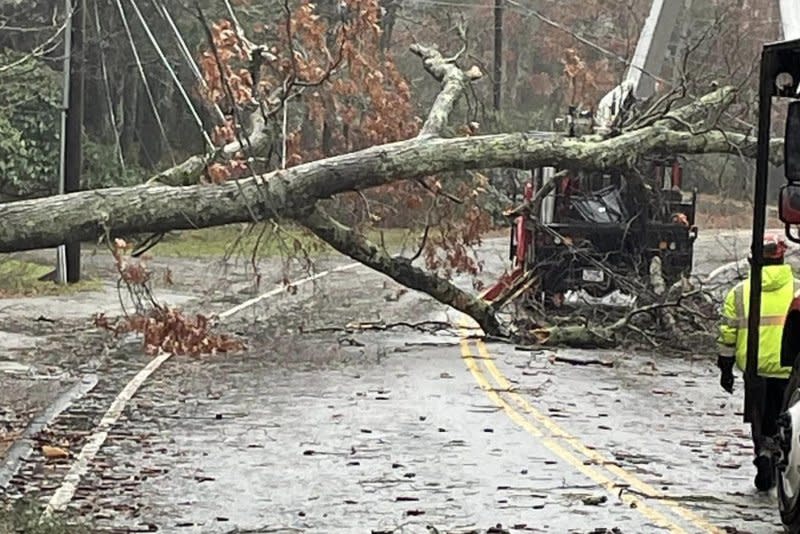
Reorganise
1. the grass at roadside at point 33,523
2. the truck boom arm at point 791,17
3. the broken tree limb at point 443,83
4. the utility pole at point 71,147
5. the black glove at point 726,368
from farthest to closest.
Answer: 1. the utility pole at point 71,147
2. the broken tree limb at point 443,83
3. the truck boom arm at point 791,17
4. the black glove at point 726,368
5. the grass at roadside at point 33,523

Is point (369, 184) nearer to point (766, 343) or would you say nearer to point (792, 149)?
point (766, 343)

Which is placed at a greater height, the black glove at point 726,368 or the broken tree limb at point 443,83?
the broken tree limb at point 443,83

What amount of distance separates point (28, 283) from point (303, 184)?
→ 1361 cm

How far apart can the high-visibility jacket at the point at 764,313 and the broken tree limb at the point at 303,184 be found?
14.6 ft

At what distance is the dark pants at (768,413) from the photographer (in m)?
9.21

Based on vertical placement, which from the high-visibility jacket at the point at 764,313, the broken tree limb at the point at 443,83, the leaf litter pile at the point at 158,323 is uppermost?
the broken tree limb at the point at 443,83

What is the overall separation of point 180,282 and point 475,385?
1524 centimetres

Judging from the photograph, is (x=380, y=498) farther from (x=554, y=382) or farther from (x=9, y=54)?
(x=9, y=54)

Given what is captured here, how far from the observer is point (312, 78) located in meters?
19.5

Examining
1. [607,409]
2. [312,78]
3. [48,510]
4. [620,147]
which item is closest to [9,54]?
[312,78]

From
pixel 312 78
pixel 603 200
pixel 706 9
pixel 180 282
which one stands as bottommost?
pixel 180 282

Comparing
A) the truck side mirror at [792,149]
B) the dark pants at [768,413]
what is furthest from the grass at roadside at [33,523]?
the truck side mirror at [792,149]

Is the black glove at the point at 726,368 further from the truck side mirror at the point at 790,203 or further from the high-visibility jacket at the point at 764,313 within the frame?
the truck side mirror at the point at 790,203

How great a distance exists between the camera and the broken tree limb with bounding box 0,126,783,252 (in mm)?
13617
